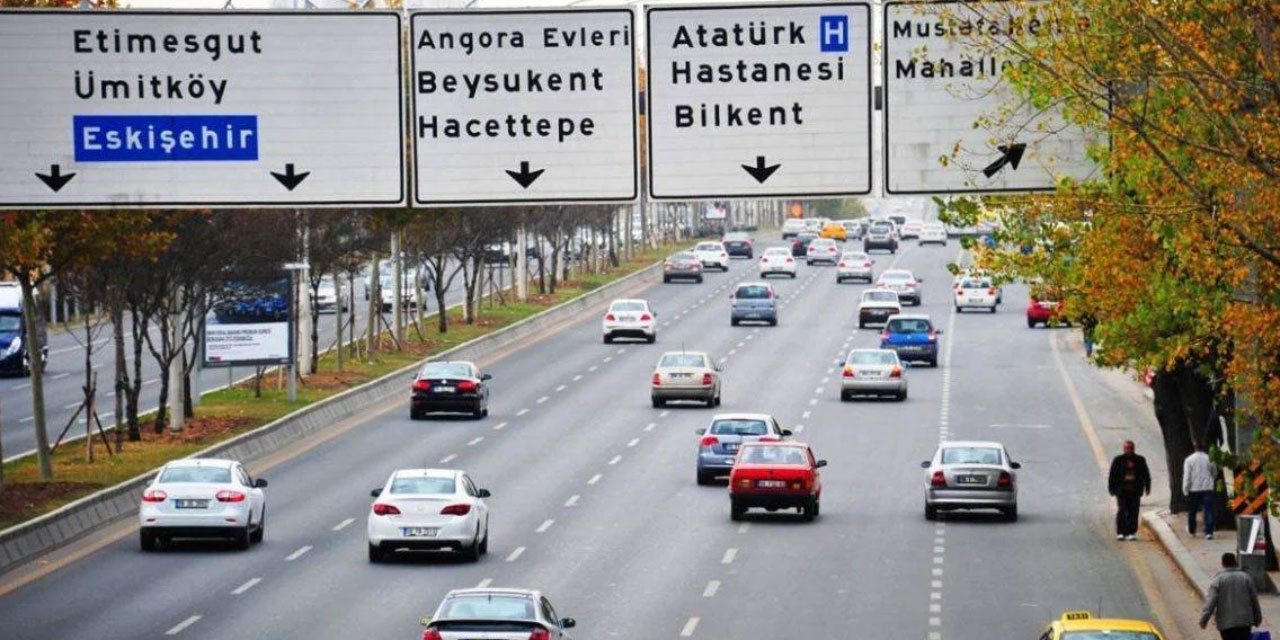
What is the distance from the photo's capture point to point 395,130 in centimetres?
2125

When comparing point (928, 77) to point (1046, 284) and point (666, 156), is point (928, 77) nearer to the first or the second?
point (666, 156)

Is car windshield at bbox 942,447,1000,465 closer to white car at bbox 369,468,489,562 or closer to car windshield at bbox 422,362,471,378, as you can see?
white car at bbox 369,468,489,562

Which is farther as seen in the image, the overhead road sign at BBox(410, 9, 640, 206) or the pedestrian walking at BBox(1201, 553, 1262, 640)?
the pedestrian walking at BBox(1201, 553, 1262, 640)

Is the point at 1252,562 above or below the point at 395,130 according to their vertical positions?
below

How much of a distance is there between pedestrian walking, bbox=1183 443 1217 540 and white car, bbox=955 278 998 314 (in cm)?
5459

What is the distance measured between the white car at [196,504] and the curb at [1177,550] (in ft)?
45.8

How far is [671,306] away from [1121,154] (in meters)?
78.5

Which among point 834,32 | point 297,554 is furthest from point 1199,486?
point 834,32

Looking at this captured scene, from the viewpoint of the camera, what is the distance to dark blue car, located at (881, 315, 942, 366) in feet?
244

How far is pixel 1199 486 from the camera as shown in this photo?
40000mm

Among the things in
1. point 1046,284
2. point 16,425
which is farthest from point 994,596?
point 16,425

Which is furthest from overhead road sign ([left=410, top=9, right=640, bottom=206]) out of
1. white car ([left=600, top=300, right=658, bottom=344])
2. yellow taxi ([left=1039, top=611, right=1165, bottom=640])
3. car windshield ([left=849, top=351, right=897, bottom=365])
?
white car ([left=600, top=300, right=658, bottom=344])

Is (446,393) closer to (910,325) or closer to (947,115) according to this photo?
(910,325)

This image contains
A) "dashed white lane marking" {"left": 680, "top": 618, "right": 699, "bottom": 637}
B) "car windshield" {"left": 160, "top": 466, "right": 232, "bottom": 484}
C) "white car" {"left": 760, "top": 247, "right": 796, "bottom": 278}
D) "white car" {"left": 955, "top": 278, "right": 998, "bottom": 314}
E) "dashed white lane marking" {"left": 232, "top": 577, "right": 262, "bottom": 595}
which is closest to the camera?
"dashed white lane marking" {"left": 680, "top": 618, "right": 699, "bottom": 637}
